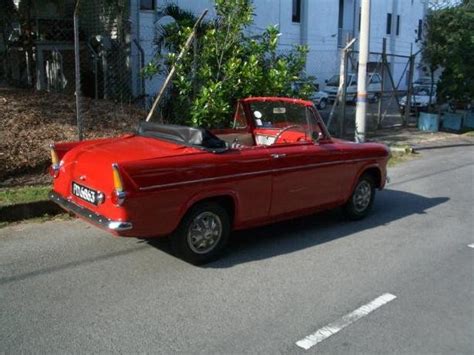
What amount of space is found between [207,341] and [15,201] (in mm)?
3713

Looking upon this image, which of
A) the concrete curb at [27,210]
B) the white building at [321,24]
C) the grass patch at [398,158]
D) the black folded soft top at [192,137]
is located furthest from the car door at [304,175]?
the white building at [321,24]

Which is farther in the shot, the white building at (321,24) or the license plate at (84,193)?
the white building at (321,24)

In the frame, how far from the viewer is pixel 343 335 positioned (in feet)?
12.4

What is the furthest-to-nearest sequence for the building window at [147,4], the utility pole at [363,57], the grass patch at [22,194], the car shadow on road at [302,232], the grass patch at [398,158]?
1. the building window at [147,4]
2. the grass patch at [398,158]
3. the utility pole at [363,57]
4. the grass patch at [22,194]
5. the car shadow on road at [302,232]

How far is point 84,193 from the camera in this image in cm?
489

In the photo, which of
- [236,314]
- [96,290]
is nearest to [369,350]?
[236,314]

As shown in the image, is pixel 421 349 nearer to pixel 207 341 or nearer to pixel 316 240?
pixel 207 341

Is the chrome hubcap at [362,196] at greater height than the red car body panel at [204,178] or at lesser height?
lesser

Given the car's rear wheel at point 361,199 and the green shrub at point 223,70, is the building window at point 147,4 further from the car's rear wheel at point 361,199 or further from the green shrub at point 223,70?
the car's rear wheel at point 361,199

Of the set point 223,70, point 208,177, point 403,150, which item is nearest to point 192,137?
point 208,177

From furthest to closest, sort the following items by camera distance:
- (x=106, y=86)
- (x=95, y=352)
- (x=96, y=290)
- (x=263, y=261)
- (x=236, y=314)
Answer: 1. (x=106, y=86)
2. (x=263, y=261)
3. (x=96, y=290)
4. (x=236, y=314)
5. (x=95, y=352)

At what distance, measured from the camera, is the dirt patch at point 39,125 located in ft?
25.8

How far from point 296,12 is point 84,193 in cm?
2531

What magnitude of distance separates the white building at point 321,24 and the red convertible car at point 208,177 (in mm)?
11471
